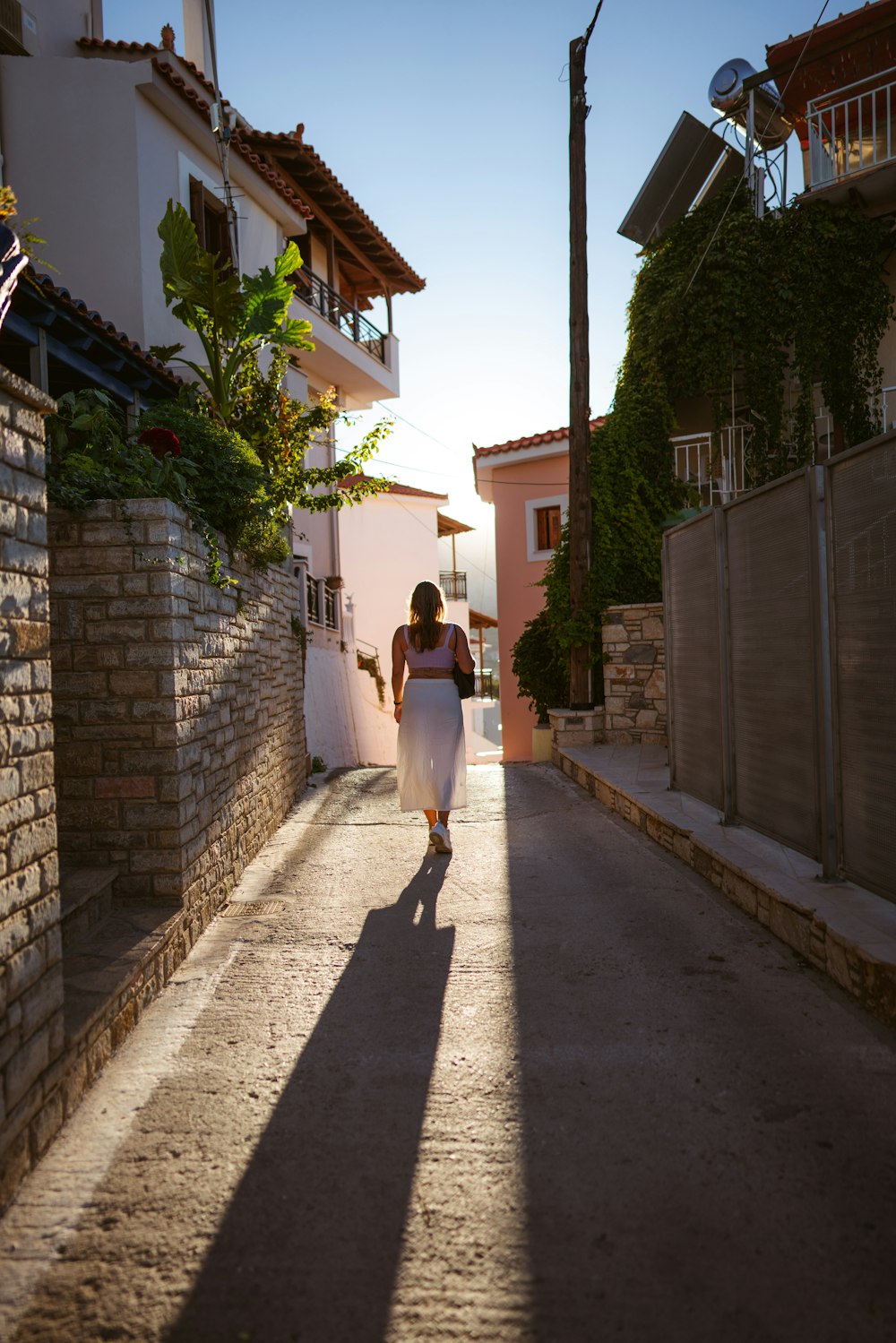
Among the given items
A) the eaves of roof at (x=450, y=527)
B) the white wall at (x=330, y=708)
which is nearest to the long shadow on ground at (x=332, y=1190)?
the white wall at (x=330, y=708)

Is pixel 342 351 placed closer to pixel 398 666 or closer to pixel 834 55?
pixel 834 55

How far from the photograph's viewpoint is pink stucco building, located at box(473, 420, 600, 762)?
2406 centimetres

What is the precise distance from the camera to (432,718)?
7.19 meters

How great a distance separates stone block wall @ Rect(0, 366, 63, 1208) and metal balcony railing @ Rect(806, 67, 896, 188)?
45.5ft

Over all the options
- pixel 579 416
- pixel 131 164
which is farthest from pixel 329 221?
pixel 579 416

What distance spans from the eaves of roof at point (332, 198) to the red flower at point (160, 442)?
11.3 metres

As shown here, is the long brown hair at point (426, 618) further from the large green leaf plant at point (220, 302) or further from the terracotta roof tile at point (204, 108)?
the terracotta roof tile at point (204, 108)

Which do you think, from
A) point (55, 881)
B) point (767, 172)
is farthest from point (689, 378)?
point (55, 881)

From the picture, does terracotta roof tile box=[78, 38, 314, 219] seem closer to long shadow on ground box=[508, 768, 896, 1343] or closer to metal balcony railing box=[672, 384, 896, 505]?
metal balcony railing box=[672, 384, 896, 505]

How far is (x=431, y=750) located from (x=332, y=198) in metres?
16.4

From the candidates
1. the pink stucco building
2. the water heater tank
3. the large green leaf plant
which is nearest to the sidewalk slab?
the large green leaf plant

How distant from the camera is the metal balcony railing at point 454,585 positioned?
36469mm

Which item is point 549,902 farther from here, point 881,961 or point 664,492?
point 664,492

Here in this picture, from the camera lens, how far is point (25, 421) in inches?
126
